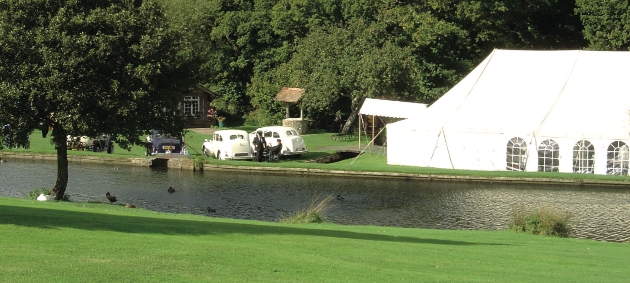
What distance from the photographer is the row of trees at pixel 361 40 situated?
165 feet

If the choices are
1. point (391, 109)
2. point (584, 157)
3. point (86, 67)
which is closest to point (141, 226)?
point (86, 67)

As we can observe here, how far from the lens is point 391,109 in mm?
42906

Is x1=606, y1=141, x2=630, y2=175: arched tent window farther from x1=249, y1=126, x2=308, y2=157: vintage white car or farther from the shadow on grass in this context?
the shadow on grass

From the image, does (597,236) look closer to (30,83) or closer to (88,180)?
(30,83)

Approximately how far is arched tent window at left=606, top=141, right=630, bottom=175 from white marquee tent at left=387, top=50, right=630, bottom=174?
0.04 meters

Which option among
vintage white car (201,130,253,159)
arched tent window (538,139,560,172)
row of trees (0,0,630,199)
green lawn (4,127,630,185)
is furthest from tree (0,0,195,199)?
arched tent window (538,139,560,172)

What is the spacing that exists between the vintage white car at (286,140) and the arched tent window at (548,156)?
42.6ft

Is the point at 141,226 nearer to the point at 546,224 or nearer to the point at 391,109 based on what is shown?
the point at 546,224

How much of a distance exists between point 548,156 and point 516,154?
1436 mm

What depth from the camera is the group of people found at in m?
40.8

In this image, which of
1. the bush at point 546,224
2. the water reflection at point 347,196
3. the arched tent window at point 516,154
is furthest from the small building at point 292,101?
the bush at point 546,224

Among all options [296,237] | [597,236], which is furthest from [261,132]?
[296,237]

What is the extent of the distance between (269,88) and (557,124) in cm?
2637

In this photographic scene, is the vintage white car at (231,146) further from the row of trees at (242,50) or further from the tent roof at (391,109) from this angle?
the row of trees at (242,50)
